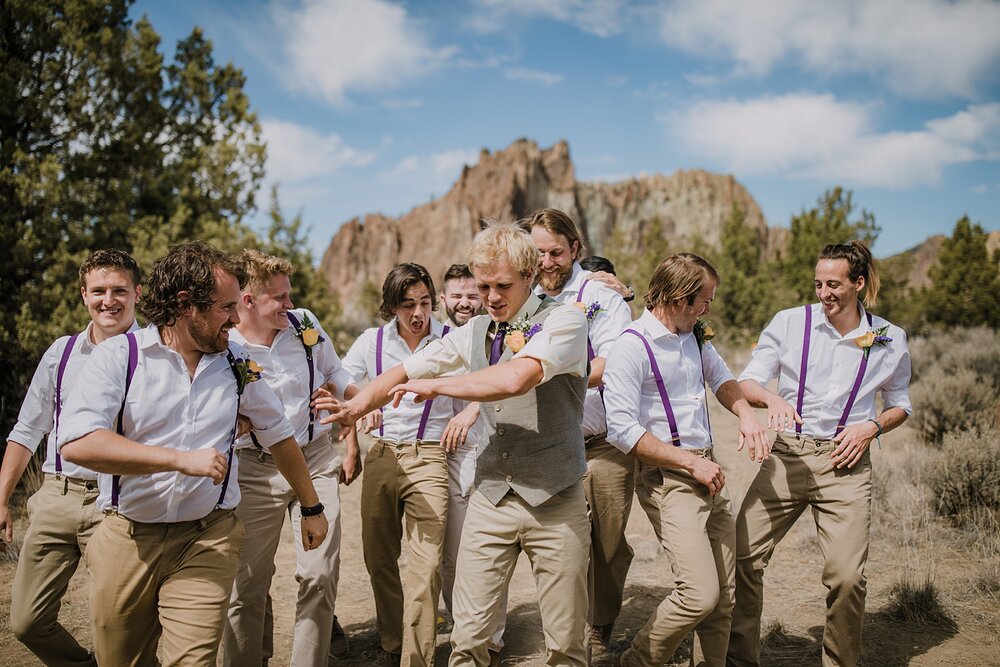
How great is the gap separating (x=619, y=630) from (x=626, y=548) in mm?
977

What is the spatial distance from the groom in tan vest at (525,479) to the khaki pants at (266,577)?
1.10m

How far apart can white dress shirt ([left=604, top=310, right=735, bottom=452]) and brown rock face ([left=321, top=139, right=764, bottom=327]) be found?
73.4m

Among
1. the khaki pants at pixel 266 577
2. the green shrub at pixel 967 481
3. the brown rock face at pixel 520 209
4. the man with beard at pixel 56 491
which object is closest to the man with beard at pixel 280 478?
the khaki pants at pixel 266 577

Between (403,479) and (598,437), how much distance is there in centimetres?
131

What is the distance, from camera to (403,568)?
6.79 m

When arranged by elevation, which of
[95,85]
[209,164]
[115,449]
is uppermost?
[95,85]

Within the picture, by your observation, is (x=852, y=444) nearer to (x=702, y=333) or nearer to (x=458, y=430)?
(x=702, y=333)

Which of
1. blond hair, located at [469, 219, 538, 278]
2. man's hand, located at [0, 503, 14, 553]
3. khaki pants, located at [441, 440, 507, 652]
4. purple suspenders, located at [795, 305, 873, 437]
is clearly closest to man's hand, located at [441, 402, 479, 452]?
khaki pants, located at [441, 440, 507, 652]

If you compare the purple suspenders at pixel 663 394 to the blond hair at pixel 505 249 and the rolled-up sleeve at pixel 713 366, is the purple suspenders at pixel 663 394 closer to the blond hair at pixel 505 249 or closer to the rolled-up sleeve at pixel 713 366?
the rolled-up sleeve at pixel 713 366

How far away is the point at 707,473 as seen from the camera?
3.69m

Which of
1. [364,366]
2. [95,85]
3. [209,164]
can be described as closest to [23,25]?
[95,85]

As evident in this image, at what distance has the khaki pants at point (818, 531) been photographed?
3.99 metres

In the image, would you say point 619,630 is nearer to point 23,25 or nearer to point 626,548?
point 626,548

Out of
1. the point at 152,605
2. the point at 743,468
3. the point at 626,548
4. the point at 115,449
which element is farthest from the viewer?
the point at 743,468
